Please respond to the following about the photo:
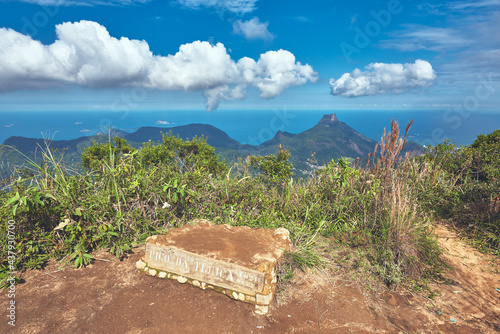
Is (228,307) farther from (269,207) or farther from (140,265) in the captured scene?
(269,207)

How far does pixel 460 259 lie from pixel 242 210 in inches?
170

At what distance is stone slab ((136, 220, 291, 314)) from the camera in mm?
3399

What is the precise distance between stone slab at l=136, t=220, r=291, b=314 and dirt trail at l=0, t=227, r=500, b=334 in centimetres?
15

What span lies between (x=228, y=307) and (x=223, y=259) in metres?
0.62

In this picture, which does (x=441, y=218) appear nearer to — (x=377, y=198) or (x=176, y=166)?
(x=377, y=198)

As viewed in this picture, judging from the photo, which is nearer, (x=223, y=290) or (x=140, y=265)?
(x=223, y=290)

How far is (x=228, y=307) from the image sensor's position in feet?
11.1

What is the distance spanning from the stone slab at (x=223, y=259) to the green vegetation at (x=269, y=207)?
50 centimetres

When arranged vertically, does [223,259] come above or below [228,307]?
above

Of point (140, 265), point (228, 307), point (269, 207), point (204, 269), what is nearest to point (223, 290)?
point (228, 307)

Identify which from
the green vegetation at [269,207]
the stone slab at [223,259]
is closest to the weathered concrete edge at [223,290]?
the stone slab at [223,259]

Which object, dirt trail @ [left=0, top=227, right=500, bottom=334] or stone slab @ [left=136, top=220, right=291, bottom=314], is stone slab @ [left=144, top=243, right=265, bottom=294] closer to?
stone slab @ [left=136, top=220, right=291, bottom=314]

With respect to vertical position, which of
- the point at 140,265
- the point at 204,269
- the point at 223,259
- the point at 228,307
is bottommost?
the point at 228,307

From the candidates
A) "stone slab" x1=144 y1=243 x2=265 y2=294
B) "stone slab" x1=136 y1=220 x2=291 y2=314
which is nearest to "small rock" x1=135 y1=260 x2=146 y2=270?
"stone slab" x1=136 y1=220 x2=291 y2=314
